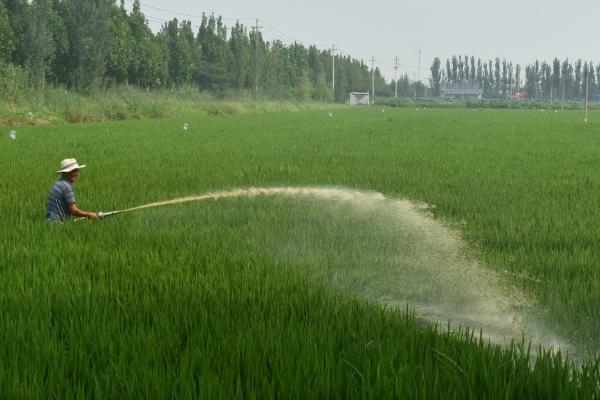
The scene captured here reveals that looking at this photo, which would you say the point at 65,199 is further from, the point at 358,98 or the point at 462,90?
the point at 462,90

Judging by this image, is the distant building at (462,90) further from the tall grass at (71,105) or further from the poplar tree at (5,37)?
the poplar tree at (5,37)

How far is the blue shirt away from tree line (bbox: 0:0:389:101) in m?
23.6

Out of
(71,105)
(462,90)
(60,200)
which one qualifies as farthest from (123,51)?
(462,90)

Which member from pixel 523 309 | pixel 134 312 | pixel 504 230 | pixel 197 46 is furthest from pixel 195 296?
pixel 197 46

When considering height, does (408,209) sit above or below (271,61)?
below

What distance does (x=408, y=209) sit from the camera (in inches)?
247

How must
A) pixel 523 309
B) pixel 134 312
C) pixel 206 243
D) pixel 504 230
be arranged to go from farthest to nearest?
1. pixel 504 230
2. pixel 206 243
3. pixel 523 309
4. pixel 134 312

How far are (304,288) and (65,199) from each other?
270cm

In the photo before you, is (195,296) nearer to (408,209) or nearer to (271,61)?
(408,209)

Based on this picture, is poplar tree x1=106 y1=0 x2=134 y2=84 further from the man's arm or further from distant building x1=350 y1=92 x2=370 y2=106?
distant building x1=350 y1=92 x2=370 y2=106

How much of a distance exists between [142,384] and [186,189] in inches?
211

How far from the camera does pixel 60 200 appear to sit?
517cm

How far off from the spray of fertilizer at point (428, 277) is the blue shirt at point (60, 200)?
62cm

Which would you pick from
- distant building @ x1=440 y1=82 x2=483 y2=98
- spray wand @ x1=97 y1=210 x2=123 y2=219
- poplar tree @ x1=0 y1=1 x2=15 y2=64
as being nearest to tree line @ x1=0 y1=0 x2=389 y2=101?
poplar tree @ x1=0 y1=1 x2=15 y2=64
